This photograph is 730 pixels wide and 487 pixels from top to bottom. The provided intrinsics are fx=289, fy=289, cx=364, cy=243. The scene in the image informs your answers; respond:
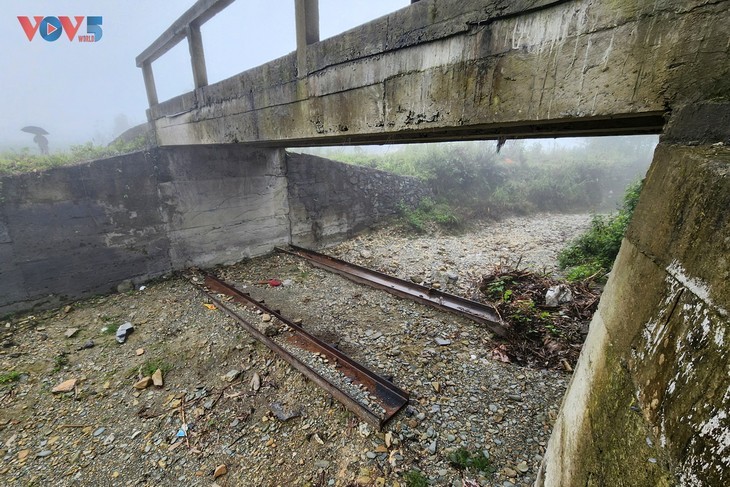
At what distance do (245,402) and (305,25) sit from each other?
419cm

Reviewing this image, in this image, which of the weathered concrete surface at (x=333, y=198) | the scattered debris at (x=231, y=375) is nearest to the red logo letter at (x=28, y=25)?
the weathered concrete surface at (x=333, y=198)

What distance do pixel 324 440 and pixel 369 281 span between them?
3.44m

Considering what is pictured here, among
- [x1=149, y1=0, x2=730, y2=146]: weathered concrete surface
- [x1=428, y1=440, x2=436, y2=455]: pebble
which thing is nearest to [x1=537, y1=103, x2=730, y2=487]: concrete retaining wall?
[x1=149, y1=0, x2=730, y2=146]: weathered concrete surface

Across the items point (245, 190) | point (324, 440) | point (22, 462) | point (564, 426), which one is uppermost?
point (245, 190)

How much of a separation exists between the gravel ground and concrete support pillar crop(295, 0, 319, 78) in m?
3.70

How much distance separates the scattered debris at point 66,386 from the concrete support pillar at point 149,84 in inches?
207

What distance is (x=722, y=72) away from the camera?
3.65ft

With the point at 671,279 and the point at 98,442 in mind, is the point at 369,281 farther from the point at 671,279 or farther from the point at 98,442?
the point at 671,279

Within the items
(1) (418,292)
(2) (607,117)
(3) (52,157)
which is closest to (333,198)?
(1) (418,292)

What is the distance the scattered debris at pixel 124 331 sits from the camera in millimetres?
4569

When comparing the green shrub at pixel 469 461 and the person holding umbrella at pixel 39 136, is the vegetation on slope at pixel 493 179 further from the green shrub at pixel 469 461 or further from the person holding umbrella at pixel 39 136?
the person holding umbrella at pixel 39 136

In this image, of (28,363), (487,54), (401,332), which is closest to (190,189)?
(28,363)

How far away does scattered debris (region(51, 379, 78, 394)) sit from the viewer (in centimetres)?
372

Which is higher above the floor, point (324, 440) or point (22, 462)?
point (324, 440)
